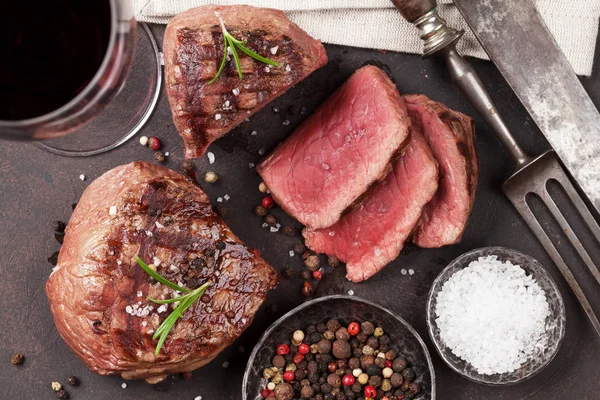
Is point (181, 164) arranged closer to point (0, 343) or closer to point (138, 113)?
point (138, 113)

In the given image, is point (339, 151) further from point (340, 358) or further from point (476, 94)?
point (340, 358)

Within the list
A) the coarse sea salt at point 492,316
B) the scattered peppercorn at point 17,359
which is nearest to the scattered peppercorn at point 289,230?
the coarse sea salt at point 492,316

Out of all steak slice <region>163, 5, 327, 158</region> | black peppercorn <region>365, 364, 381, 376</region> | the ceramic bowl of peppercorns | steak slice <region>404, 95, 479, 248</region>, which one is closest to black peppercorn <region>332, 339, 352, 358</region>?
the ceramic bowl of peppercorns

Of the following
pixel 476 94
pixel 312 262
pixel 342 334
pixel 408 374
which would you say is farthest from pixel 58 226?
pixel 476 94

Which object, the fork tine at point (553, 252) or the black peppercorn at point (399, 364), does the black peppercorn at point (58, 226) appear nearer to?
the black peppercorn at point (399, 364)

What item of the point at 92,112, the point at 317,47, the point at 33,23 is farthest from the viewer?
the point at 317,47

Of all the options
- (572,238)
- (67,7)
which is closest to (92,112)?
(67,7)
